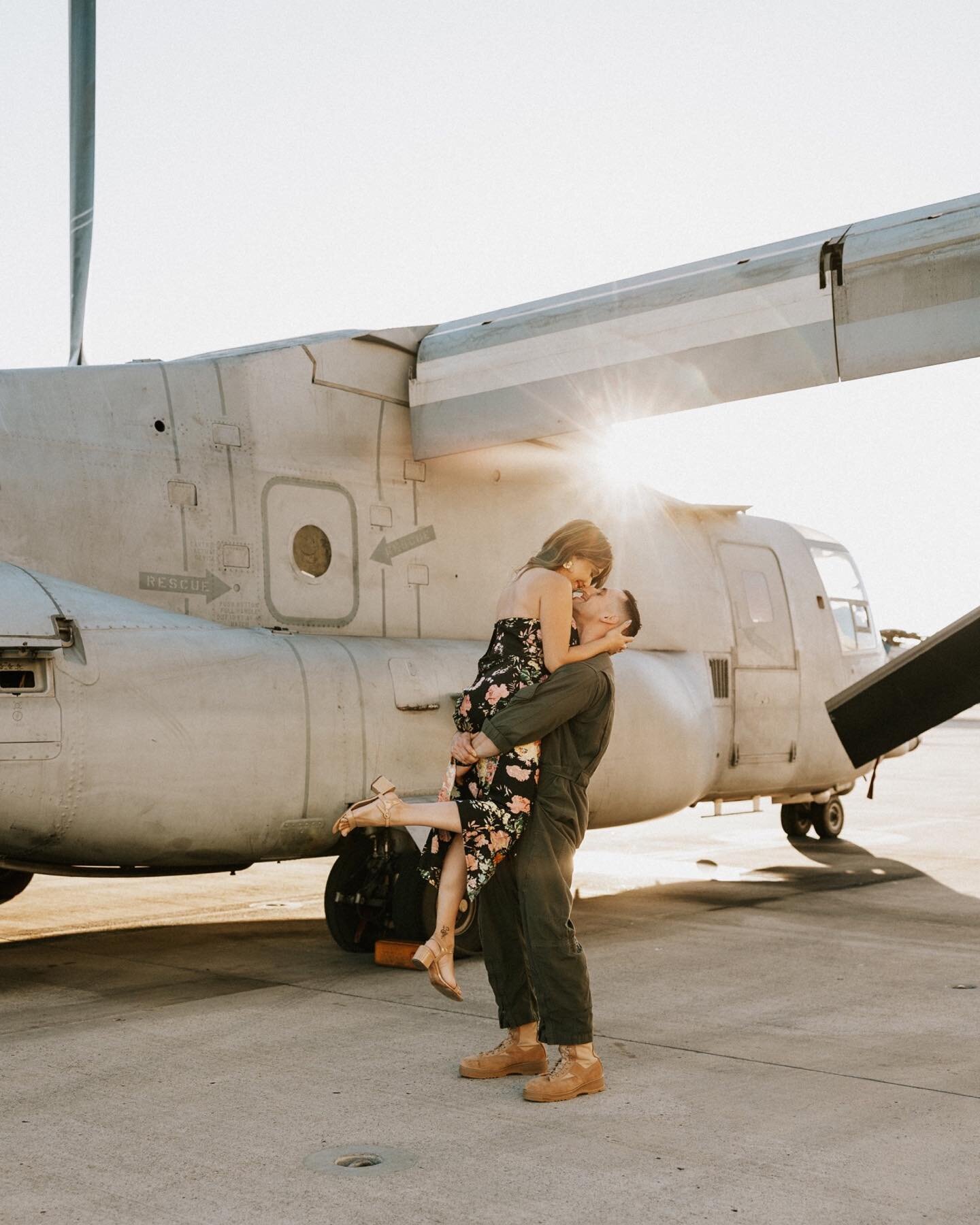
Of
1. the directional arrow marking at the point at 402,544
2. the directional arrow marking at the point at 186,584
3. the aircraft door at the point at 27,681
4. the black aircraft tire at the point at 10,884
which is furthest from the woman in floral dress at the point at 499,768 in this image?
the black aircraft tire at the point at 10,884

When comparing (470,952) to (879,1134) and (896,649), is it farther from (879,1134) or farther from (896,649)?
(896,649)

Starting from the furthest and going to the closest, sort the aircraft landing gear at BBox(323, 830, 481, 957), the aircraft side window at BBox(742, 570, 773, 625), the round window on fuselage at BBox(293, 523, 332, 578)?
the aircraft side window at BBox(742, 570, 773, 625) < the round window on fuselage at BBox(293, 523, 332, 578) < the aircraft landing gear at BBox(323, 830, 481, 957)

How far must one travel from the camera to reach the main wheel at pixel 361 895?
7.57m

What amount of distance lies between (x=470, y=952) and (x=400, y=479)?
9.72 feet

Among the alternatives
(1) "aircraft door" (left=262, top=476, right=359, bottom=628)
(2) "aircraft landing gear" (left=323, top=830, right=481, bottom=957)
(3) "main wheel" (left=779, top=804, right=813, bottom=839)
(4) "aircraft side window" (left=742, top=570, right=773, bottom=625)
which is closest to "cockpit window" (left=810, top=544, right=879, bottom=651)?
(4) "aircraft side window" (left=742, top=570, right=773, bottom=625)

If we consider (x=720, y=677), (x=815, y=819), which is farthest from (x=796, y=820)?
(x=720, y=677)

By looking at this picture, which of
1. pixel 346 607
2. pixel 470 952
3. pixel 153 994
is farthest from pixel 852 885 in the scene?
pixel 153 994

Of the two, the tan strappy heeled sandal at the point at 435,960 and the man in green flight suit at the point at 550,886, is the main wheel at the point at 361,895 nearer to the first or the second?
the man in green flight suit at the point at 550,886

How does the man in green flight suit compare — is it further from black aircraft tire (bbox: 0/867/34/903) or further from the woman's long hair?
black aircraft tire (bbox: 0/867/34/903)

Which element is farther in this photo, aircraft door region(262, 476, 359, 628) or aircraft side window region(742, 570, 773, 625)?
aircraft side window region(742, 570, 773, 625)

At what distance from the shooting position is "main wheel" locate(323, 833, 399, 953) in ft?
24.8

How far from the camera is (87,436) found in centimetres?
702

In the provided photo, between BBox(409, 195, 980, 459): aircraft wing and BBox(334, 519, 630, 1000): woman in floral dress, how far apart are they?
8.43 feet

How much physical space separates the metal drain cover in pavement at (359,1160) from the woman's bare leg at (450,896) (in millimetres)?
741
